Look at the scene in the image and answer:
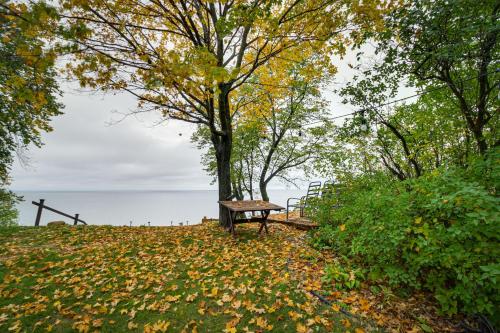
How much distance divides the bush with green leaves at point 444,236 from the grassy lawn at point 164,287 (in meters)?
1.29

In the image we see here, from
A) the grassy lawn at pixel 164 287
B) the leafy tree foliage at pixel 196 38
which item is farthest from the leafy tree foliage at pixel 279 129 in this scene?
the grassy lawn at pixel 164 287

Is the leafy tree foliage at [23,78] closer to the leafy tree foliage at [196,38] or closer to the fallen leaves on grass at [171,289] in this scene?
the leafy tree foliage at [196,38]

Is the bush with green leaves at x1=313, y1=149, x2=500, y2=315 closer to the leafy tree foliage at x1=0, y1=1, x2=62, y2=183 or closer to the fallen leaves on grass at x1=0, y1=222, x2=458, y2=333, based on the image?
the fallen leaves on grass at x1=0, y1=222, x2=458, y2=333

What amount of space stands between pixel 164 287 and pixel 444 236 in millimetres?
4566

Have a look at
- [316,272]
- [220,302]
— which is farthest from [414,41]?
[220,302]

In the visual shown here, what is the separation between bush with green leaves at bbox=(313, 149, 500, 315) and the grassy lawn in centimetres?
129

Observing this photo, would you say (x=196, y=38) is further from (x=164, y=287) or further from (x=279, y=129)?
(x=279, y=129)

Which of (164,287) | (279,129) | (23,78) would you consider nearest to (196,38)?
(23,78)

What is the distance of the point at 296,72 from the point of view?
41.5ft

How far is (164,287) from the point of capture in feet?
13.5

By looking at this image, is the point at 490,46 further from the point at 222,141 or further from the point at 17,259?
the point at 17,259

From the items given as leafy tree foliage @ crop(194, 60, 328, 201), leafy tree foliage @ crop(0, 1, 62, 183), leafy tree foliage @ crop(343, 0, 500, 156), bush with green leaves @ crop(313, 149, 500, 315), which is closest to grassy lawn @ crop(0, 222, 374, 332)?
bush with green leaves @ crop(313, 149, 500, 315)

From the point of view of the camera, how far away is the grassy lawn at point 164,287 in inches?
125

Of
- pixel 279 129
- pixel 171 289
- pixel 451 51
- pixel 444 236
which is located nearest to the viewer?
pixel 444 236
